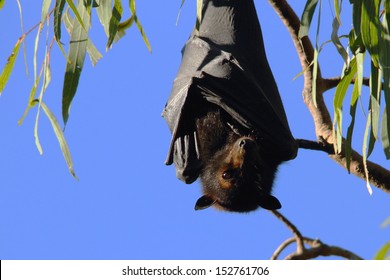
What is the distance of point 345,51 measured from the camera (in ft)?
10.4

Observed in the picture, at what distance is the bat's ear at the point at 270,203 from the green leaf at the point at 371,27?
1.24 meters

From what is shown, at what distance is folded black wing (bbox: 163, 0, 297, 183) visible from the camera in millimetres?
4176

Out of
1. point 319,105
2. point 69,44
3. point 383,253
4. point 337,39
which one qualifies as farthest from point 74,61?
point 383,253

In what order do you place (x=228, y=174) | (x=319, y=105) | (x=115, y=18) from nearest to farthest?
(x=115, y=18), (x=319, y=105), (x=228, y=174)

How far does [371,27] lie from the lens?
3.04 metres

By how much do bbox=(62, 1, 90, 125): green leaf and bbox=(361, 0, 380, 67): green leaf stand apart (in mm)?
1301

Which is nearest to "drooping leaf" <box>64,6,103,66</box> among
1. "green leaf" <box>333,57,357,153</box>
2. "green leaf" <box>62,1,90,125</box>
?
"green leaf" <box>62,1,90,125</box>

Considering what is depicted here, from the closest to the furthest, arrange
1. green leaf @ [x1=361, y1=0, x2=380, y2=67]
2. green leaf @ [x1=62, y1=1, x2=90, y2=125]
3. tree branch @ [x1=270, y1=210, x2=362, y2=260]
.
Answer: green leaf @ [x1=361, y1=0, x2=380, y2=67] → green leaf @ [x1=62, y1=1, x2=90, y2=125] → tree branch @ [x1=270, y1=210, x2=362, y2=260]

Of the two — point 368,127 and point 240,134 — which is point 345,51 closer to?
point 368,127

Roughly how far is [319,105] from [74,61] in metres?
1.33

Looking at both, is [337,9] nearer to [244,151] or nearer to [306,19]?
[306,19]

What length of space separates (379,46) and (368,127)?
0.40 m

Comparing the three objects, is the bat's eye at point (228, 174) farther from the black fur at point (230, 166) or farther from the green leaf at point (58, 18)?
the green leaf at point (58, 18)

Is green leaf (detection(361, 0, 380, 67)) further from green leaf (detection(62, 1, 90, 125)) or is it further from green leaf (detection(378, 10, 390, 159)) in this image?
green leaf (detection(62, 1, 90, 125))
